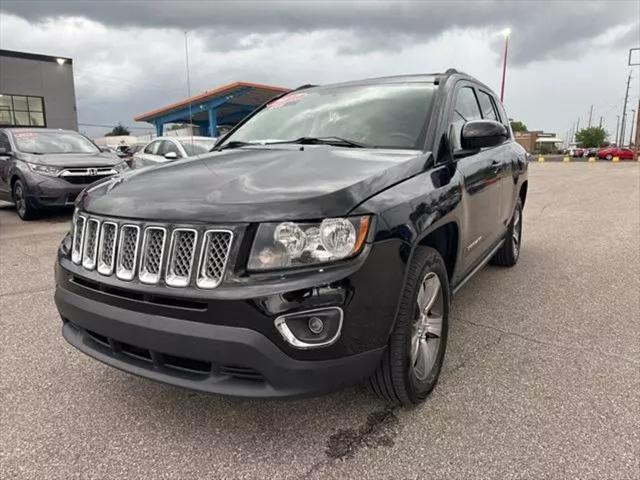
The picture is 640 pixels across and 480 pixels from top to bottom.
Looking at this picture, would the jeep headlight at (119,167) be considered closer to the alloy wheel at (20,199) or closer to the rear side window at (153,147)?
the alloy wheel at (20,199)

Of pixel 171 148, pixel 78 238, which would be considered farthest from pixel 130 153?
pixel 78 238

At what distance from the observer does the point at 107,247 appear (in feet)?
7.36

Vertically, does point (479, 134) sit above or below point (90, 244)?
above

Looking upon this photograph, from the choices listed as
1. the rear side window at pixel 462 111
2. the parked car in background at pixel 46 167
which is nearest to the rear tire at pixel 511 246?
the rear side window at pixel 462 111

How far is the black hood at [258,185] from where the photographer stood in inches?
77.4

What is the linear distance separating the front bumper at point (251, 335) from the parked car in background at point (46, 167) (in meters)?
Answer: 6.88

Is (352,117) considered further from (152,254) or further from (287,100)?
(152,254)

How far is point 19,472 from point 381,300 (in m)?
1.67

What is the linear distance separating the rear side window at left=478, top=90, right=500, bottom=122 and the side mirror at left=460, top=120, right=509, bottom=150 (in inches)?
44.0

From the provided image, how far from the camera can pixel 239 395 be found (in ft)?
6.30

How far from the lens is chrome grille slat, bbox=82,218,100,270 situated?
2291 millimetres

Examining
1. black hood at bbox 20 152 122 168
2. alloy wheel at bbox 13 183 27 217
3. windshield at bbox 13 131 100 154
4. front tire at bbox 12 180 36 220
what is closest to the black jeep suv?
black hood at bbox 20 152 122 168

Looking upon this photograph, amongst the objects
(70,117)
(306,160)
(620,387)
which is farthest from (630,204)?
(70,117)

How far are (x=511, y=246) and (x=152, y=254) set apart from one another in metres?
3.96
